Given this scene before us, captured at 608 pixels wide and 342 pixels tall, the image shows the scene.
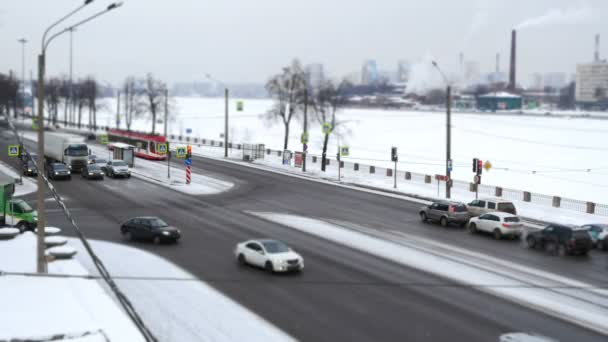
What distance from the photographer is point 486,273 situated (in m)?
23.5

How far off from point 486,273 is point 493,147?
70879mm

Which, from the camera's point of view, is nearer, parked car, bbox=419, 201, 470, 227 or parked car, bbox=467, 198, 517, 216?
parked car, bbox=419, 201, 470, 227

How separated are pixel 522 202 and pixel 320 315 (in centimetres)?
2727

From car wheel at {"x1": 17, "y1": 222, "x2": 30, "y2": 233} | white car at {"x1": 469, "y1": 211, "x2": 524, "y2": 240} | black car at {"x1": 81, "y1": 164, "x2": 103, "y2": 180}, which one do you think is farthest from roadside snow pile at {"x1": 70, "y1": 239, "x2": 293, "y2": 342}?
black car at {"x1": 81, "y1": 164, "x2": 103, "y2": 180}

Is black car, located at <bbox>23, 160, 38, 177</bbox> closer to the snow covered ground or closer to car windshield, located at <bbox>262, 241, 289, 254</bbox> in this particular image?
car windshield, located at <bbox>262, 241, 289, 254</bbox>

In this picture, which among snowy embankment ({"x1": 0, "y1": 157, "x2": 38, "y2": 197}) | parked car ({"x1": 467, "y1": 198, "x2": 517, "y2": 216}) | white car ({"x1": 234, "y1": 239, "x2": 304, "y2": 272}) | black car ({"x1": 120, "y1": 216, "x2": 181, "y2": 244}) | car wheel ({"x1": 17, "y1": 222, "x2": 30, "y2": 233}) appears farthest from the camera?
snowy embankment ({"x1": 0, "y1": 157, "x2": 38, "y2": 197})

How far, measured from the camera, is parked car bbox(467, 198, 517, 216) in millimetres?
35125

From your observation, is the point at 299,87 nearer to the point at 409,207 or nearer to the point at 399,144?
the point at 399,144

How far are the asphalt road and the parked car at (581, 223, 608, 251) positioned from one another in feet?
3.77

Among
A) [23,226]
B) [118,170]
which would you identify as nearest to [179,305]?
[23,226]

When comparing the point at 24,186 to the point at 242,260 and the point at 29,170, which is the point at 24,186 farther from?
the point at 242,260

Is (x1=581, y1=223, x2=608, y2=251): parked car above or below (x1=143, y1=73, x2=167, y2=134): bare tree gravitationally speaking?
below

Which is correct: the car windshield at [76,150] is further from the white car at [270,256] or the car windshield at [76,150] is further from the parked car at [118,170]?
the white car at [270,256]

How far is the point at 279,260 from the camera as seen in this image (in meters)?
23.1
